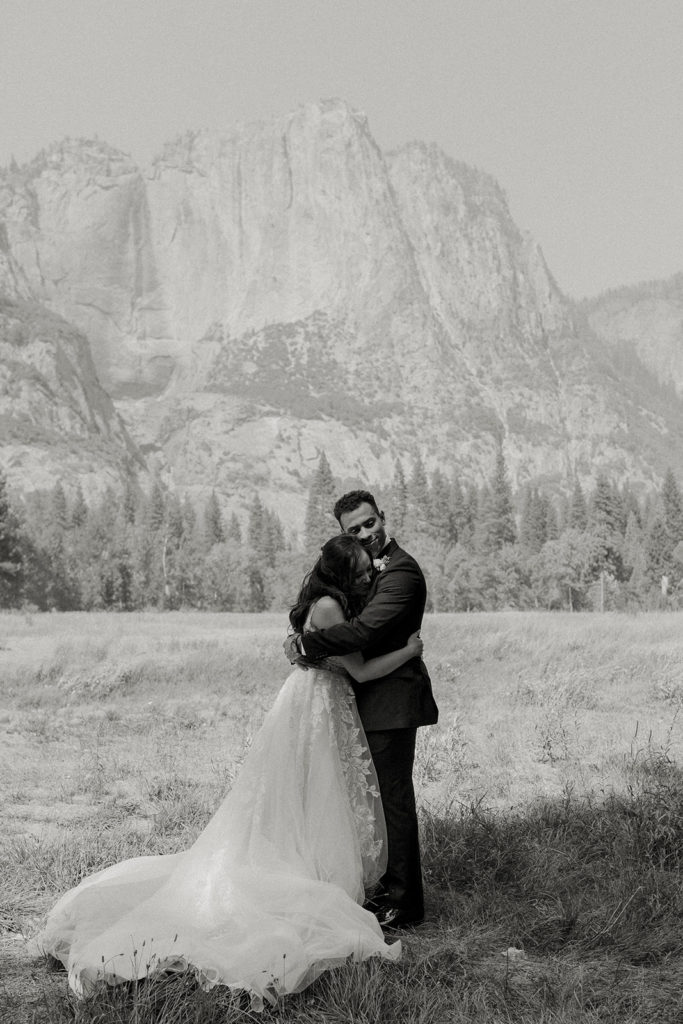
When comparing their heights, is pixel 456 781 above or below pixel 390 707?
below

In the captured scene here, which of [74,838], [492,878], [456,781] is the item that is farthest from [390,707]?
[456,781]

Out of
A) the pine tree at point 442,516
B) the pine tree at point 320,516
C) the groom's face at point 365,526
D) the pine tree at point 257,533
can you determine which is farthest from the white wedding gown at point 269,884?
the pine tree at point 257,533

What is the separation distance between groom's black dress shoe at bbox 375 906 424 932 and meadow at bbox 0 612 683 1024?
10 cm

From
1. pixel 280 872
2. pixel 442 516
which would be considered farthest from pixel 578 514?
pixel 280 872

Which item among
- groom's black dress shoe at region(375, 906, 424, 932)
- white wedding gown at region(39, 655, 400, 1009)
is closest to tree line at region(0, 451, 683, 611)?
Result: groom's black dress shoe at region(375, 906, 424, 932)

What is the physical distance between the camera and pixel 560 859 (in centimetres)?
684

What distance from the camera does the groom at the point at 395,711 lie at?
580 centimetres

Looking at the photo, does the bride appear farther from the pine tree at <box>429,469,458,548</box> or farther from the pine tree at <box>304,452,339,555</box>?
the pine tree at <box>429,469,458,548</box>

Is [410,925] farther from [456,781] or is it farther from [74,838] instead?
[456,781]

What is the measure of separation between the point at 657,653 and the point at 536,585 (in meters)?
73.2

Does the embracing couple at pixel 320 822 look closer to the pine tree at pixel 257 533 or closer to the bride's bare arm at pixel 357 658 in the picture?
the bride's bare arm at pixel 357 658

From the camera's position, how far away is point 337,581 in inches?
234

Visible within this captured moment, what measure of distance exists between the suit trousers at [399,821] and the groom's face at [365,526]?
1147 mm

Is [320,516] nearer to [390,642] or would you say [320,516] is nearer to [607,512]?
[607,512]
